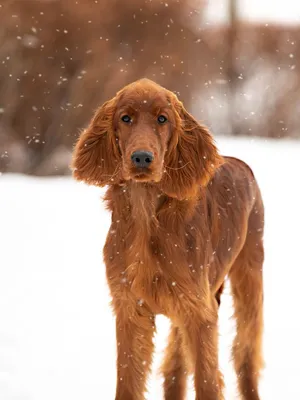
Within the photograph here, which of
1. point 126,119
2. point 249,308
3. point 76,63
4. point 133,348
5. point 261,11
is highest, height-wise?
point 261,11

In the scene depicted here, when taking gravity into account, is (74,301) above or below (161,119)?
below

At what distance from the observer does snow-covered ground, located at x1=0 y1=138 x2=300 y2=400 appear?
402 centimetres

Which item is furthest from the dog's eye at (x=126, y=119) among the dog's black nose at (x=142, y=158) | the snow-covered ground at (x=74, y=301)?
the snow-covered ground at (x=74, y=301)

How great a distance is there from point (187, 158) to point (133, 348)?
85 centimetres

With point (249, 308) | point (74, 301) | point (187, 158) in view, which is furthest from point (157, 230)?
point (74, 301)

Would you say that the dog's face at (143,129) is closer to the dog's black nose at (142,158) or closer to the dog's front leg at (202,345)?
the dog's black nose at (142,158)

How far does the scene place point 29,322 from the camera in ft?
16.6

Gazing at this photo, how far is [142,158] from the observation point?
271cm

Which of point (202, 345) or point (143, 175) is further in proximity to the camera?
point (202, 345)

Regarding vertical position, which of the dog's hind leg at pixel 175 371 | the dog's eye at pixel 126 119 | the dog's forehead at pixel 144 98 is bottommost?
the dog's hind leg at pixel 175 371

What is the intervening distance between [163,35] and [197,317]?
974cm

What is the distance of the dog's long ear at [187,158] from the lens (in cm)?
301

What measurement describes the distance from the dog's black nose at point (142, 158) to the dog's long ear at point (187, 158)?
287mm

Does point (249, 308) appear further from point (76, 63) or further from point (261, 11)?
point (261, 11)
